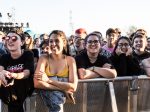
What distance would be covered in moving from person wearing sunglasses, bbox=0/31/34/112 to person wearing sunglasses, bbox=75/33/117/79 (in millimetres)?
796

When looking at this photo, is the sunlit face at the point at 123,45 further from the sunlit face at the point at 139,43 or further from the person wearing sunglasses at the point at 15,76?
the person wearing sunglasses at the point at 15,76

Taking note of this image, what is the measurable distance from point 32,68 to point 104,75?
1.10 m

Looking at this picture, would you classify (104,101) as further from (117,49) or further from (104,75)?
(117,49)

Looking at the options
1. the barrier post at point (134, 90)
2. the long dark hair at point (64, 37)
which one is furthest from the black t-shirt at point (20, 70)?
the barrier post at point (134, 90)

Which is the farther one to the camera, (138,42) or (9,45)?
(138,42)

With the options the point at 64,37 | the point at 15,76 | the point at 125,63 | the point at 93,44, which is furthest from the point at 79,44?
the point at 15,76

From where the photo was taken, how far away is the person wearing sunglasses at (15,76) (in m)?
5.01

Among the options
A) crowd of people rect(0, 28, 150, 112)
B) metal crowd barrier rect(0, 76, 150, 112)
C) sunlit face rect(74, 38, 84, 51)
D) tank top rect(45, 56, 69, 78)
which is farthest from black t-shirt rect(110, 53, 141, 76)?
sunlit face rect(74, 38, 84, 51)

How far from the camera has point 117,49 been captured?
254 inches

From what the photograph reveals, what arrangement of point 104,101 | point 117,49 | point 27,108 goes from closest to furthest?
1. point 27,108
2. point 104,101
3. point 117,49

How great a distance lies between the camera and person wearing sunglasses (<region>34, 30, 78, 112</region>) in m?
5.05

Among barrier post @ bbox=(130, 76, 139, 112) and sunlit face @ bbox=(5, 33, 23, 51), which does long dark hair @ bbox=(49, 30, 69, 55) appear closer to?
sunlit face @ bbox=(5, 33, 23, 51)

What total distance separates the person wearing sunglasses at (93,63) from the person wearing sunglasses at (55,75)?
318mm

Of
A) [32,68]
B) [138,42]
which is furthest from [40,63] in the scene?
[138,42]
